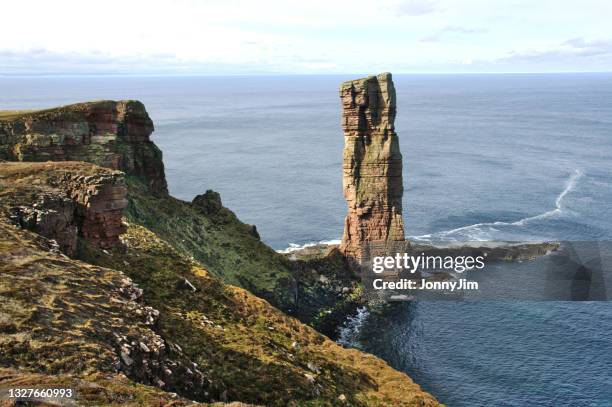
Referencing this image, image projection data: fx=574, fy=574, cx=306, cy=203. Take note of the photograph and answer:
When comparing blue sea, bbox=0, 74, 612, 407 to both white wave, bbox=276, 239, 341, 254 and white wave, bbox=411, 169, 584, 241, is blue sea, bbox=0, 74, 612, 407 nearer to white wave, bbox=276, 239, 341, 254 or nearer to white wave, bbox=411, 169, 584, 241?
white wave, bbox=411, 169, 584, 241

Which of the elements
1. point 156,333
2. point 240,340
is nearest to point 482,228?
point 240,340

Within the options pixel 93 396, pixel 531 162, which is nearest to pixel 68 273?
pixel 93 396

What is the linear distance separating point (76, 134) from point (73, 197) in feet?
118

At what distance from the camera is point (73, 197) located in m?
39.8

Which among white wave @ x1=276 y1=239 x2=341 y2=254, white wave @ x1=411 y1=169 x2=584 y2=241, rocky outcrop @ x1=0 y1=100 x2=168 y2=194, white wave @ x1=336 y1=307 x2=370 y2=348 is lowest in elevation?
white wave @ x1=336 y1=307 x2=370 y2=348

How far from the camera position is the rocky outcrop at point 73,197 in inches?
1380

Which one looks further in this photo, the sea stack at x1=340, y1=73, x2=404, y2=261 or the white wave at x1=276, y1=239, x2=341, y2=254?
the white wave at x1=276, y1=239, x2=341, y2=254

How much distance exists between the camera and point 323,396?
3388 cm

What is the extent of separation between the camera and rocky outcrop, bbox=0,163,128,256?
35.1 metres

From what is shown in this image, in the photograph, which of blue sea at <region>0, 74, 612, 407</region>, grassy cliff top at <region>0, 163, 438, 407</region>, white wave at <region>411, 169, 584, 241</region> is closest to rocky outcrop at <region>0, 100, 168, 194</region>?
grassy cliff top at <region>0, 163, 438, 407</region>

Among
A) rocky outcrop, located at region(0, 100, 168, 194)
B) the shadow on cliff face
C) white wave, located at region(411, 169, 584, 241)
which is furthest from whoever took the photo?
white wave, located at region(411, 169, 584, 241)

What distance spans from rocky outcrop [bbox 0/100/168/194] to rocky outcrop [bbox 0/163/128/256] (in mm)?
27119

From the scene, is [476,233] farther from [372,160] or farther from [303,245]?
[372,160]

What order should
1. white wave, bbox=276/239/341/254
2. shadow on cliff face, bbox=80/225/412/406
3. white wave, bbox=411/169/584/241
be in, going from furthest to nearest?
white wave, bbox=411/169/584/241, white wave, bbox=276/239/341/254, shadow on cliff face, bbox=80/225/412/406
